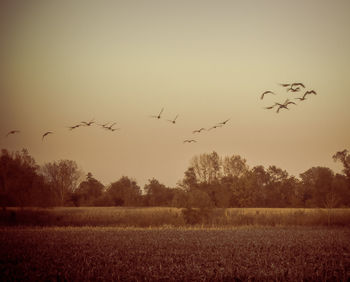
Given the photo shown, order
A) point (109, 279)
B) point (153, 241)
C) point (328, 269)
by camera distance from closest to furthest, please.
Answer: point (109, 279), point (328, 269), point (153, 241)

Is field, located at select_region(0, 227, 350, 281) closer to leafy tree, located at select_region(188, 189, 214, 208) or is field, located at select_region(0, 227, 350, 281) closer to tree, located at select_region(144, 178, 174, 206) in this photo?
leafy tree, located at select_region(188, 189, 214, 208)

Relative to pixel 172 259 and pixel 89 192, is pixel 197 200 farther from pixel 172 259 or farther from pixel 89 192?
pixel 89 192

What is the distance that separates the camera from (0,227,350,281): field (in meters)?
14.3

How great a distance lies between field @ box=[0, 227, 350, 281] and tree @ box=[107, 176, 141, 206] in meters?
58.1

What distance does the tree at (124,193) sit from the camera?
84.6 meters

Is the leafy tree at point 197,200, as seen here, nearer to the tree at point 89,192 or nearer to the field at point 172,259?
the field at point 172,259

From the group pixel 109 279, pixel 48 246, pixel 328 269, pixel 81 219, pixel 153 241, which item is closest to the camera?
pixel 109 279

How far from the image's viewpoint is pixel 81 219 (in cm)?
4697

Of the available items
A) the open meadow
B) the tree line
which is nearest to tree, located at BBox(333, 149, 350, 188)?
the tree line

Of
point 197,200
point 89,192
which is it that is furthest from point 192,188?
point 89,192

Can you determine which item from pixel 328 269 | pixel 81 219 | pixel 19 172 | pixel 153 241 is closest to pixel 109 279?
pixel 328 269

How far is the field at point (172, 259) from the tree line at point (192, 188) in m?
19.9

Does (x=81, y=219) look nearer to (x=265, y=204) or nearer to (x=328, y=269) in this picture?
(x=328, y=269)

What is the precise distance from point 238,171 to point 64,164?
41659 millimetres
